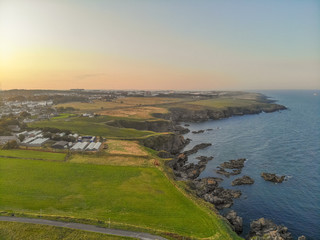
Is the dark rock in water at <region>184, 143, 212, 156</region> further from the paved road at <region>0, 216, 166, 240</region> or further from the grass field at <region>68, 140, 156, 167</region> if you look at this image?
the paved road at <region>0, 216, 166, 240</region>

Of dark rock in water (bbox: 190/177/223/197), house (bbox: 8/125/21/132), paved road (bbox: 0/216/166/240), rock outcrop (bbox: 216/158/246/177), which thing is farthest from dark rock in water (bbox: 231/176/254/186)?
house (bbox: 8/125/21/132)

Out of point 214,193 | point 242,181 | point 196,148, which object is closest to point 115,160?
point 214,193

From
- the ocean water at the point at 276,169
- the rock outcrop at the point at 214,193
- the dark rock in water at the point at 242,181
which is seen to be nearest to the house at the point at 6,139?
the rock outcrop at the point at 214,193

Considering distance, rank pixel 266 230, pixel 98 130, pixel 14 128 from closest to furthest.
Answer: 1. pixel 266 230
2. pixel 14 128
3. pixel 98 130

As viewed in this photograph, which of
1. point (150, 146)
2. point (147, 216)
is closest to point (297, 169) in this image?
point (150, 146)

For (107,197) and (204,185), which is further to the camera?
(204,185)

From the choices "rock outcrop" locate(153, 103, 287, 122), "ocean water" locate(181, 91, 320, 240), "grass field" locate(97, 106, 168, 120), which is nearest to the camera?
"ocean water" locate(181, 91, 320, 240)

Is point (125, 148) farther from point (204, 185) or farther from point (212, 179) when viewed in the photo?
point (212, 179)
